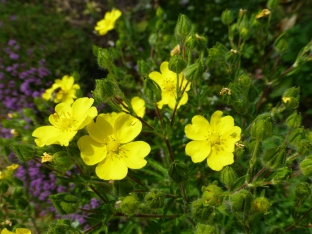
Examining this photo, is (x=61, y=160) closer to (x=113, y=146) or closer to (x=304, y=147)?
(x=113, y=146)

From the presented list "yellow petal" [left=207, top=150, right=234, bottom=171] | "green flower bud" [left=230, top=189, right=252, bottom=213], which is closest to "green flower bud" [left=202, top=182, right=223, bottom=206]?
"green flower bud" [left=230, top=189, right=252, bottom=213]

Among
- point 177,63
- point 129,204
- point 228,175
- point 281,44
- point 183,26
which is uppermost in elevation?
point 183,26

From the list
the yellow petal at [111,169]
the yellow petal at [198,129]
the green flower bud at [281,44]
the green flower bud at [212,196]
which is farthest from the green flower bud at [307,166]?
the green flower bud at [281,44]

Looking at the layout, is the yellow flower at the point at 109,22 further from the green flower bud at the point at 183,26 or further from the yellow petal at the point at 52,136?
the yellow petal at the point at 52,136

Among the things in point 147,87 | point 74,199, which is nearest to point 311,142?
point 147,87

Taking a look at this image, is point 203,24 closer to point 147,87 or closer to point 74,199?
point 147,87

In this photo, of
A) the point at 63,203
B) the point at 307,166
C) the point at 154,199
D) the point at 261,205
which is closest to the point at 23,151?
the point at 63,203
